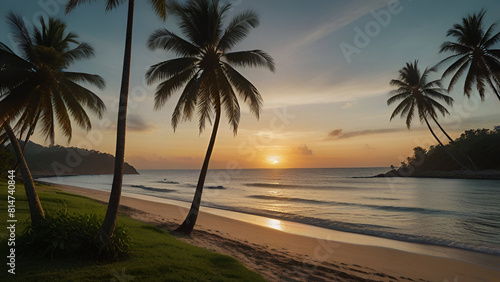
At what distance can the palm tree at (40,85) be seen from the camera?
6.93m

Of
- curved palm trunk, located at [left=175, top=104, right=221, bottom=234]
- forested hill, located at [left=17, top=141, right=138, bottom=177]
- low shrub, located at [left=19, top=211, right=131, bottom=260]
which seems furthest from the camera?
forested hill, located at [left=17, top=141, right=138, bottom=177]

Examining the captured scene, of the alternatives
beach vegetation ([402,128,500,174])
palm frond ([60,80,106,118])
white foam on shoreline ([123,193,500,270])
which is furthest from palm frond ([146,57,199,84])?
beach vegetation ([402,128,500,174])

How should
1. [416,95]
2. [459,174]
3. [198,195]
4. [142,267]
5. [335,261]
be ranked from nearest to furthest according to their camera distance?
[142,267] < [335,261] < [198,195] < [416,95] < [459,174]

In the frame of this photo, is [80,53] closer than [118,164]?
No

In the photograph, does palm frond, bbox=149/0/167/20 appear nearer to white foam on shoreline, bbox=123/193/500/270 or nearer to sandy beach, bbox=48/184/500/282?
sandy beach, bbox=48/184/500/282

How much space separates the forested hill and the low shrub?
12345 centimetres

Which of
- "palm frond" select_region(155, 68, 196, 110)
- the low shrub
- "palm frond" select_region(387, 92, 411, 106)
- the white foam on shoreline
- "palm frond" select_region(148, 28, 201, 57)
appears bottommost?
the white foam on shoreline

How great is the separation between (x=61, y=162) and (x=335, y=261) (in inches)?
6620

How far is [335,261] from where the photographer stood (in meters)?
8.58

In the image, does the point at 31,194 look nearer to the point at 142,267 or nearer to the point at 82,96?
the point at 142,267

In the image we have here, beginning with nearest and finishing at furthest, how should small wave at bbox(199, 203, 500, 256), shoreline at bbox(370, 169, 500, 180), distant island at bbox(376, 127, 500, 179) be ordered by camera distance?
small wave at bbox(199, 203, 500, 256), shoreline at bbox(370, 169, 500, 180), distant island at bbox(376, 127, 500, 179)

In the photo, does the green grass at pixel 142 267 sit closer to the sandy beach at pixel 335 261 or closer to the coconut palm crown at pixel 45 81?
the sandy beach at pixel 335 261

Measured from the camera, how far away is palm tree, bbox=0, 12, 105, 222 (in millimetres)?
6928

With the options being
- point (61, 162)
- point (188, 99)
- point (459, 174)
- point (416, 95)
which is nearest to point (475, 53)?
point (416, 95)
